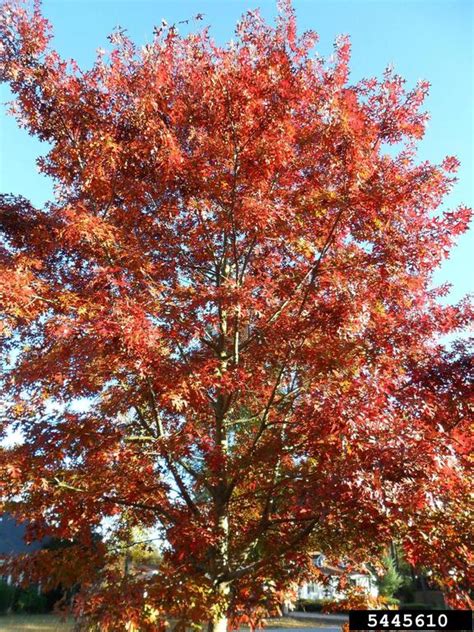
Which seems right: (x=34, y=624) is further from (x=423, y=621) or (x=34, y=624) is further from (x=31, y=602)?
(x=423, y=621)

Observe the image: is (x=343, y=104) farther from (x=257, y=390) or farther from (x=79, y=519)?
(x=79, y=519)

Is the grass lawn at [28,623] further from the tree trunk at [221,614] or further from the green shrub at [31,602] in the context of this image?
the tree trunk at [221,614]

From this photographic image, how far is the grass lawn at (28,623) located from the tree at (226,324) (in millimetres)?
16455

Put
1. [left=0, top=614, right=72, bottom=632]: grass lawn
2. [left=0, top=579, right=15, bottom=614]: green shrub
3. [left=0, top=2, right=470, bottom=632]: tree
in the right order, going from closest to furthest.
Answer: [left=0, top=2, right=470, bottom=632]: tree
[left=0, top=614, right=72, bottom=632]: grass lawn
[left=0, top=579, right=15, bottom=614]: green shrub

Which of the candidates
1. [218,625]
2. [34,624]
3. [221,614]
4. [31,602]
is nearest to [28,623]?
[34,624]

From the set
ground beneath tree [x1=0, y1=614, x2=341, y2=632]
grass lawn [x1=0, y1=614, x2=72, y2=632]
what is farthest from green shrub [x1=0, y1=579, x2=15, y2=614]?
ground beneath tree [x1=0, y1=614, x2=341, y2=632]

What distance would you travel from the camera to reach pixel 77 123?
6.40m

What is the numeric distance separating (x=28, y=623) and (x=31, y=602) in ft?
16.7

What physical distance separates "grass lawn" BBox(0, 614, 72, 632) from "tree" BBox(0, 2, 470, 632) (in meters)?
16.5

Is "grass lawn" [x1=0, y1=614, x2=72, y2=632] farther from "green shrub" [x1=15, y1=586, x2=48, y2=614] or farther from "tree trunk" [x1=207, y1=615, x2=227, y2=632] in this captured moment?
"tree trunk" [x1=207, y1=615, x2=227, y2=632]

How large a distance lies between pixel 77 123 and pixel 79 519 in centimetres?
507

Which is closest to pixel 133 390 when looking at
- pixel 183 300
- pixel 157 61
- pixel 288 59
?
pixel 183 300

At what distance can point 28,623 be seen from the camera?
23203 millimetres

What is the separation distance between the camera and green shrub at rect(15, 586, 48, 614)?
89.4 feet
